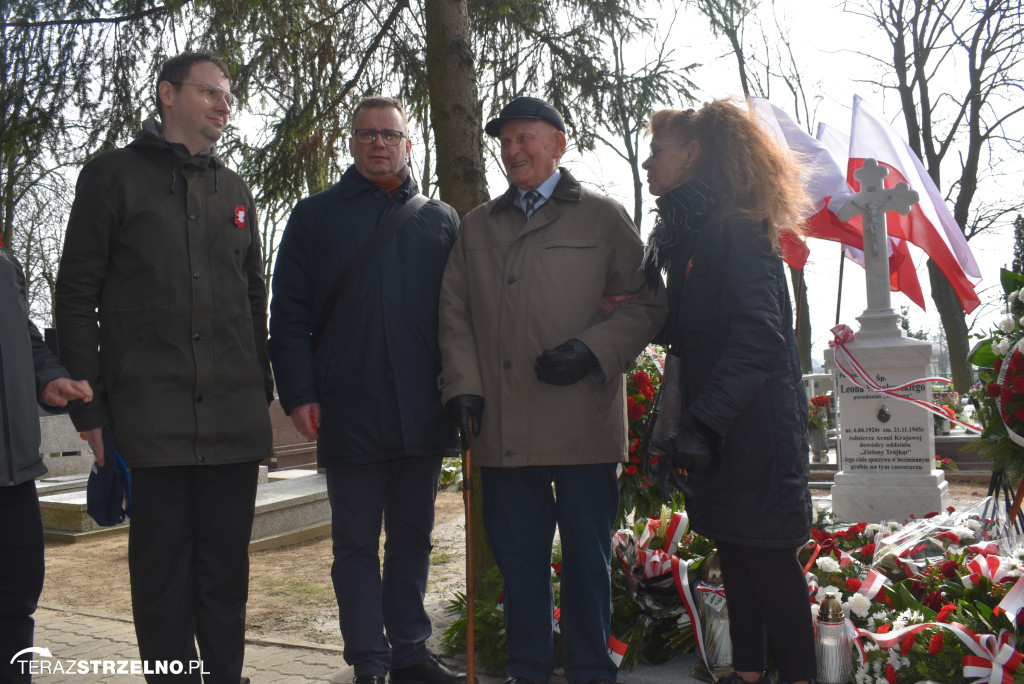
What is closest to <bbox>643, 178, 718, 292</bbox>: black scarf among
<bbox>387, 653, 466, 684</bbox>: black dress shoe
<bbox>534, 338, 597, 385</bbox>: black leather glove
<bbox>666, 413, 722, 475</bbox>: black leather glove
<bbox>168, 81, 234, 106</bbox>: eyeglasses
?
<bbox>534, 338, 597, 385</bbox>: black leather glove

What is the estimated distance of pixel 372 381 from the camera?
117 inches

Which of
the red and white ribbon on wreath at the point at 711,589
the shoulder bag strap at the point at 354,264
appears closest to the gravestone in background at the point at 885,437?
the red and white ribbon on wreath at the point at 711,589

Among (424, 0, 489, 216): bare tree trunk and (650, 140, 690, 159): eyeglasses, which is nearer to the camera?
(650, 140, 690, 159): eyeglasses

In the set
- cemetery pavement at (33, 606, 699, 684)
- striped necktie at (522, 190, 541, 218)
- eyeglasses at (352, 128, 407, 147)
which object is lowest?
cemetery pavement at (33, 606, 699, 684)

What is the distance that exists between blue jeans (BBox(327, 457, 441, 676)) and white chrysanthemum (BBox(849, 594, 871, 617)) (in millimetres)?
1603

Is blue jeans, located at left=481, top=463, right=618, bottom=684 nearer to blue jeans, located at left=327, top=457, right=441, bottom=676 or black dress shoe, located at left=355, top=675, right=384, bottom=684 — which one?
blue jeans, located at left=327, top=457, right=441, bottom=676

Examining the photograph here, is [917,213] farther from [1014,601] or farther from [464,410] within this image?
[464,410]

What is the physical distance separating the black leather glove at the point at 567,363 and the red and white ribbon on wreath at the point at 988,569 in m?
1.63

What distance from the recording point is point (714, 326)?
2580 mm

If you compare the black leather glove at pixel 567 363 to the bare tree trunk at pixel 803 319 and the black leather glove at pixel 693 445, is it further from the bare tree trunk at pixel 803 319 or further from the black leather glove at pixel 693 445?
the bare tree trunk at pixel 803 319

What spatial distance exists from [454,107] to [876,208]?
4516 millimetres

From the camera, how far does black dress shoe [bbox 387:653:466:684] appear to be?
118 inches

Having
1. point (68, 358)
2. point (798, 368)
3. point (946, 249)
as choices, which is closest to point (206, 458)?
point (68, 358)

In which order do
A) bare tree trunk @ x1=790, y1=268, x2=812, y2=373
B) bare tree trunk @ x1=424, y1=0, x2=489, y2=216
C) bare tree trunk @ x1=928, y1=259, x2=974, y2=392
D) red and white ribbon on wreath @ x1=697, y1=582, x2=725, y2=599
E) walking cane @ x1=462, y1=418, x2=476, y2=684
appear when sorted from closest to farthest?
walking cane @ x1=462, y1=418, x2=476, y2=684 → red and white ribbon on wreath @ x1=697, y1=582, x2=725, y2=599 → bare tree trunk @ x1=424, y1=0, x2=489, y2=216 → bare tree trunk @ x1=928, y1=259, x2=974, y2=392 → bare tree trunk @ x1=790, y1=268, x2=812, y2=373
